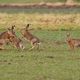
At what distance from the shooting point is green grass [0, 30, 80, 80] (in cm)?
1568

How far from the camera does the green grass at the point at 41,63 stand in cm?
1568

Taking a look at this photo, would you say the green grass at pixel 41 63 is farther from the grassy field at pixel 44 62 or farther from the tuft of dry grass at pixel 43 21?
the tuft of dry grass at pixel 43 21

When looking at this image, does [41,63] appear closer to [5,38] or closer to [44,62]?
[44,62]

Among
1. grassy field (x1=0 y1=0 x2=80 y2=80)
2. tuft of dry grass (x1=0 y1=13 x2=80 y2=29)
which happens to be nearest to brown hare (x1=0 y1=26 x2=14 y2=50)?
grassy field (x1=0 y1=0 x2=80 y2=80)

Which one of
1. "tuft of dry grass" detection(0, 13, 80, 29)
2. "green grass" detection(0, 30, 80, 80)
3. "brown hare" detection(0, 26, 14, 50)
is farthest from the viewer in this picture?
"tuft of dry grass" detection(0, 13, 80, 29)

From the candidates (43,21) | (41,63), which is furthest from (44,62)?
(43,21)

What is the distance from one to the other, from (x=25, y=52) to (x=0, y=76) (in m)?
5.50

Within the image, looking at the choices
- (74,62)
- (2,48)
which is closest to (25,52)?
(2,48)

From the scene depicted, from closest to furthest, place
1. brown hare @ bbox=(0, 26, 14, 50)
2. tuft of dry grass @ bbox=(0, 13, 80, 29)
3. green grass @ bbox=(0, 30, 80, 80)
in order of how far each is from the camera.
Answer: green grass @ bbox=(0, 30, 80, 80) → brown hare @ bbox=(0, 26, 14, 50) → tuft of dry grass @ bbox=(0, 13, 80, 29)

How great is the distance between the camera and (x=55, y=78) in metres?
15.3

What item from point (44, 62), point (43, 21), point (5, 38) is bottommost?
point (43, 21)

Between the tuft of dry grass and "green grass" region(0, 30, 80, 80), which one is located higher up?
"green grass" region(0, 30, 80, 80)

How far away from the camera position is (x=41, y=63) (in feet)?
58.8

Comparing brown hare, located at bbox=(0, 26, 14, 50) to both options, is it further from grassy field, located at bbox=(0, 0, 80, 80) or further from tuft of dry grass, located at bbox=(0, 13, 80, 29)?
tuft of dry grass, located at bbox=(0, 13, 80, 29)
